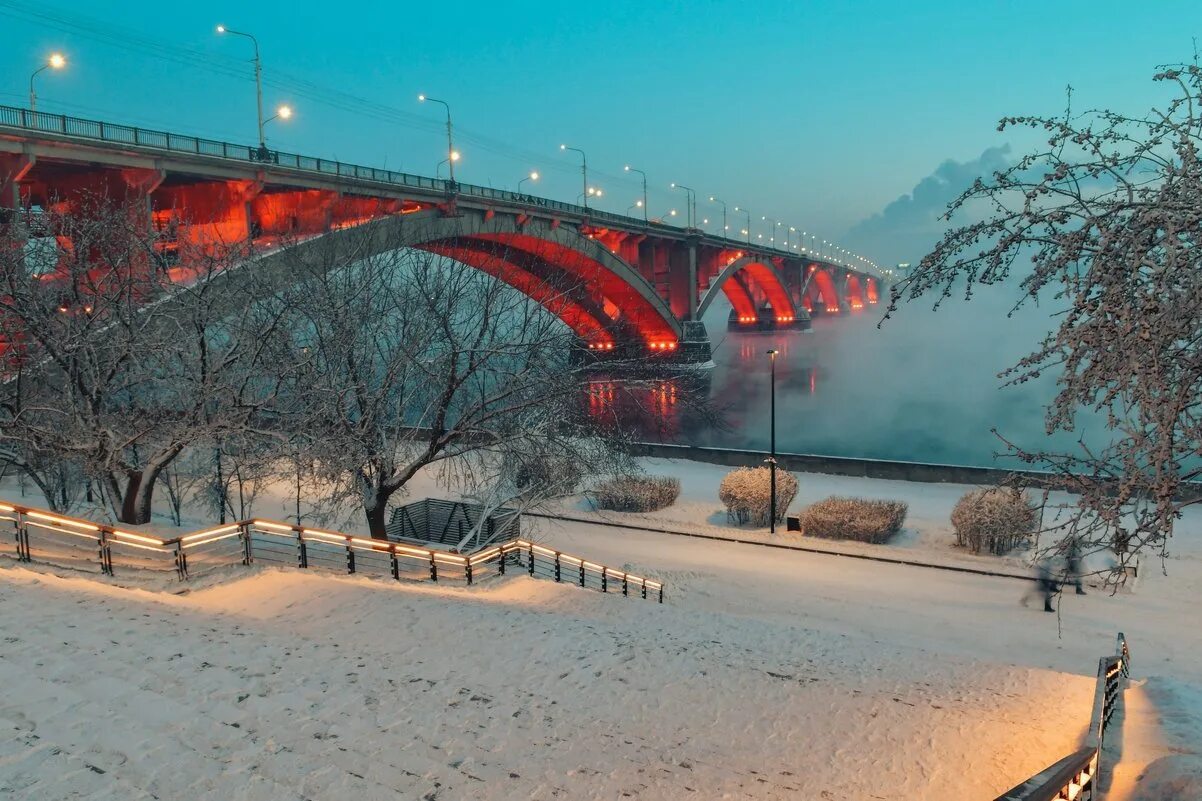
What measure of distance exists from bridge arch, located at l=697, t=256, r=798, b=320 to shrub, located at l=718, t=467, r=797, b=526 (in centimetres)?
5483

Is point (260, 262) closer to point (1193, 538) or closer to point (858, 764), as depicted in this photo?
point (858, 764)

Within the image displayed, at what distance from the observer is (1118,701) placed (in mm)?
7863

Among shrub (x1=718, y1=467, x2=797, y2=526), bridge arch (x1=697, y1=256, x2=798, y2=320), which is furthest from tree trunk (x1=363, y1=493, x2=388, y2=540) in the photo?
bridge arch (x1=697, y1=256, x2=798, y2=320)

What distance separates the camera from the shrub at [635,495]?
2400 cm

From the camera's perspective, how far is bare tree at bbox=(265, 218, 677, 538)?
14930mm

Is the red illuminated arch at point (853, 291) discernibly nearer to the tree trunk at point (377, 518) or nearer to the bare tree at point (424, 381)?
the bare tree at point (424, 381)

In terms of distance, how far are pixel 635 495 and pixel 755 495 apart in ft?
12.1

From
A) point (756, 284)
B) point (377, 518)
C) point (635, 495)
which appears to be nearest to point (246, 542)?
point (377, 518)

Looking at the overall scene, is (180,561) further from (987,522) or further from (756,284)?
(756,284)

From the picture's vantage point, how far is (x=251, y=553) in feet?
39.5

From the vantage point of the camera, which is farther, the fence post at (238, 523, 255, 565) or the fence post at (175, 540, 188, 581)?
the fence post at (238, 523, 255, 565)

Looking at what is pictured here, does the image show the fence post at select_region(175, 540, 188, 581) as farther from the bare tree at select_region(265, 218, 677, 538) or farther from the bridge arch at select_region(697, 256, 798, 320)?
the bridge arch at select_region(697, 256, 798, 320)

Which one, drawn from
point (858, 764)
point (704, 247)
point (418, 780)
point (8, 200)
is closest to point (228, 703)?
point (418, 780)

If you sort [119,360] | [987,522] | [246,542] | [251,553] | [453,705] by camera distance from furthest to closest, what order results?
1. [987,522]
2. [119,360]
3. [251,553]
4. [246,542]
5. [453,705]
